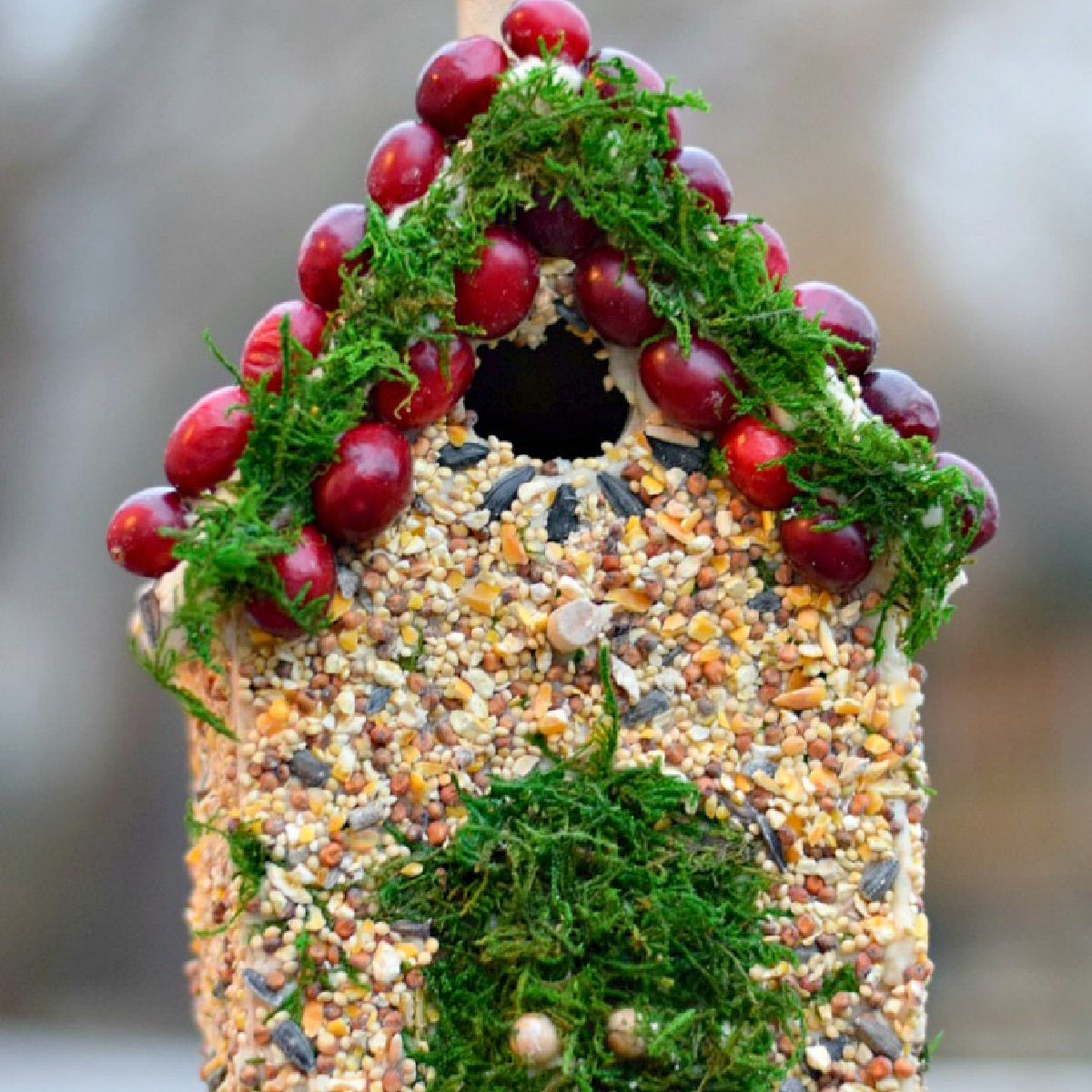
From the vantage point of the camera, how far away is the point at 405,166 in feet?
3.39

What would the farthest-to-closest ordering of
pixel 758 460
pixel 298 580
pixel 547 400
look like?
pixel 547 400 < pixel 758 460 < pixel 298 580

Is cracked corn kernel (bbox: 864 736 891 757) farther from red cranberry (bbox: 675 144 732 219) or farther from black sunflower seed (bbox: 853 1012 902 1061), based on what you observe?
red cranberry (bbox: 675 144 732 219)

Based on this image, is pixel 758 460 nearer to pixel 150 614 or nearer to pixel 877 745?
pixel 877 745

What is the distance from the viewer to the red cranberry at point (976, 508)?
1063 mm

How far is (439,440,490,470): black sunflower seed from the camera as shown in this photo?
3.48 feet

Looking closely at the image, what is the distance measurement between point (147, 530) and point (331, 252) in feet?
0.85

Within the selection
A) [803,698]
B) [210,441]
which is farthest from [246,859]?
[803,698]

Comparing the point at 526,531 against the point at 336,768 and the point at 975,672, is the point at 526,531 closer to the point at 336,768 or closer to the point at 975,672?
the point at 336,768

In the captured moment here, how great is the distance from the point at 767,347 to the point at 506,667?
33cm

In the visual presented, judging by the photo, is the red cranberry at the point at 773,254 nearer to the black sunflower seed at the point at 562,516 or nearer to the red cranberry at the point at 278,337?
the black sunflower seed at the point at 562,516

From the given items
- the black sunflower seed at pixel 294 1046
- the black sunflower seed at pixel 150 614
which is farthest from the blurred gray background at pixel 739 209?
the black sunflower seed at pixel 294 1046

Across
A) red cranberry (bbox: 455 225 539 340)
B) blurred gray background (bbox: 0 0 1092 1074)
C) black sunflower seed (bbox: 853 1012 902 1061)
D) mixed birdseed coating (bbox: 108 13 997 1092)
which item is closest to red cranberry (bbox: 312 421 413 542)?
mixed birdseed coating (bbox: 108 13 997 1092)

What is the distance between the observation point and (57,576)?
3.08 m

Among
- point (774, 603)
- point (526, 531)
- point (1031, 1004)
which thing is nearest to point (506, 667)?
point (526, 531)
